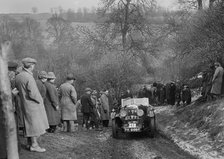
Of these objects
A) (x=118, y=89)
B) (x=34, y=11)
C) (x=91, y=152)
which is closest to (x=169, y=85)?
(x=118, y=89)

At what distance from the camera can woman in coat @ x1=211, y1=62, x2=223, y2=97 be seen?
15258mm

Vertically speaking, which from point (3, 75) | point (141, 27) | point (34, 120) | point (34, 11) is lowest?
point (34, 120)

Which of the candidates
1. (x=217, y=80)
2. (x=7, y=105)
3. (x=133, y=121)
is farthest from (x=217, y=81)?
(x=7, y=105)

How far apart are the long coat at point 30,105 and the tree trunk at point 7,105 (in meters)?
1.14

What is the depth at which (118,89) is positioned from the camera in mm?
24562

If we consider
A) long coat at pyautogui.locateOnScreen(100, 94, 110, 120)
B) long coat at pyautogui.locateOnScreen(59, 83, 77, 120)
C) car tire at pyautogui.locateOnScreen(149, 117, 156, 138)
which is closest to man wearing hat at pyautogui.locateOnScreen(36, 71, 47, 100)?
long coat at pyautogui.locateOnScreen(59, 83, 77, 120)

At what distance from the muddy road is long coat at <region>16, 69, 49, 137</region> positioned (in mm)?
550

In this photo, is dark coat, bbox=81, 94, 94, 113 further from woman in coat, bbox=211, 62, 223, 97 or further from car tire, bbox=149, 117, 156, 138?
woman in coat, bbox=211, 62, 223, 97

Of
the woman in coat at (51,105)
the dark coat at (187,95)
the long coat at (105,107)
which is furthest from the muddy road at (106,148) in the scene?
the dark coat at (187,95)

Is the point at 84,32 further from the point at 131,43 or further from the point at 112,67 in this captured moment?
the point at 112,67

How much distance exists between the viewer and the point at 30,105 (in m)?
7.18

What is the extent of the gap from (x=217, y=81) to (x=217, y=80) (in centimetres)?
5

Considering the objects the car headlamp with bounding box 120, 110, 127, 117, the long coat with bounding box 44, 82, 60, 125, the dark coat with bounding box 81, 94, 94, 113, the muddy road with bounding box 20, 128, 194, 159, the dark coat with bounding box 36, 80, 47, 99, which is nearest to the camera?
the muddy road with bounding box 20, 128, 194, 159

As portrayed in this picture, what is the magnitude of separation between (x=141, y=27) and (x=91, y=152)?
89.6 feet
